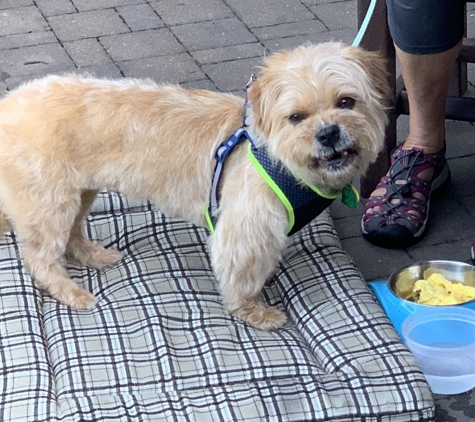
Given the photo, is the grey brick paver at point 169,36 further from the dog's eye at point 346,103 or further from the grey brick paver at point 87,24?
the dog's eye at point 346,103

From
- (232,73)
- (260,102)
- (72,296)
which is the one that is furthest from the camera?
(232,73)

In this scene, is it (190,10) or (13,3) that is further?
(13,3)

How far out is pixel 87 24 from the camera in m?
5.56

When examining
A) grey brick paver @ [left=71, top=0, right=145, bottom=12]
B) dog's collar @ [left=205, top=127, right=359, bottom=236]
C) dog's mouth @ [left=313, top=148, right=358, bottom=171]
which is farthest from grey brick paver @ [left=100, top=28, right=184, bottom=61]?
dog's mouth @ [left=313, top=148, right=358, bottom=171]

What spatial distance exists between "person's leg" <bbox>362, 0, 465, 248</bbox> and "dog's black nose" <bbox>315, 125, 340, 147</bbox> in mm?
942

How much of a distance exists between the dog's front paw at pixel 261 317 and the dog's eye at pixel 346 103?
88 centimetres

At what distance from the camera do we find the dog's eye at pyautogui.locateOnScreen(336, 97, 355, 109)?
8.39ft

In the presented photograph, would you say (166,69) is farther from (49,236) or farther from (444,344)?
(444,344)

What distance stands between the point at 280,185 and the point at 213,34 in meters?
2.84

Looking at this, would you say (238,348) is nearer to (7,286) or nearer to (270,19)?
(7,286)

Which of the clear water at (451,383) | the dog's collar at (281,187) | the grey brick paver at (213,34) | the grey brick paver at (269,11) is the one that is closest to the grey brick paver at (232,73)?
the grey brick paver at (213,34)

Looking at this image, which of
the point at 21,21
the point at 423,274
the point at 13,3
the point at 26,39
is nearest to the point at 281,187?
the point at 423,274

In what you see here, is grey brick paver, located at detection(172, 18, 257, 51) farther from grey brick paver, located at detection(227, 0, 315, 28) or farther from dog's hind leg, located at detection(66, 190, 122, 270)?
dog's hind leg, located at detection(66, 190, 122, 270)

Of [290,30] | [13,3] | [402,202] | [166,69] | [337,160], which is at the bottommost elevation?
[13,3]
